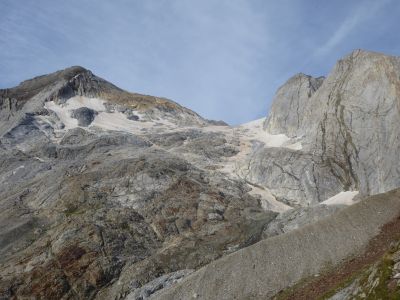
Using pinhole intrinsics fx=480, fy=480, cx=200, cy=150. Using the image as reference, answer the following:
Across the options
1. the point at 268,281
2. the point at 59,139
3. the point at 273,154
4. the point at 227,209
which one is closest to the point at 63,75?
the point at 59,139

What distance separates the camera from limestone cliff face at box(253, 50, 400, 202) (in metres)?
65.6

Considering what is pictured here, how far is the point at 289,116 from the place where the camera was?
97.4m

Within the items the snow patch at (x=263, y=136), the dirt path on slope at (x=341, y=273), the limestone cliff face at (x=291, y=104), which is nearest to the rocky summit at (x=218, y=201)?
the dirt path on slope at (x=341, y=273)

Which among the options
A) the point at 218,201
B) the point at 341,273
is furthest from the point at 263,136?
the point at 341,273

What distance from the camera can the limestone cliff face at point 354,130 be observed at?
215 feet

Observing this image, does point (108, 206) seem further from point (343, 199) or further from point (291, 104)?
point (291, 104)

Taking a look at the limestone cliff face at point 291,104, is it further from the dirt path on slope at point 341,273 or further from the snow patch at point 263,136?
the dirt path on slope at point 341,273

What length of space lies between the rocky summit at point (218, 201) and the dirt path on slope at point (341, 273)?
7.4 inches

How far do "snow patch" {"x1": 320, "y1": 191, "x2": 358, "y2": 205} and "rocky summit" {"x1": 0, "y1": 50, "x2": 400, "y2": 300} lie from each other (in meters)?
0.33

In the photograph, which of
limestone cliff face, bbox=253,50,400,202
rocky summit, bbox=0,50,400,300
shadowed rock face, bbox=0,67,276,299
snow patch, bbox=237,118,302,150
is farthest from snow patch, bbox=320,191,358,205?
snow patch, bbox=237,118,302,150

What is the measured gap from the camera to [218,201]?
6881cm

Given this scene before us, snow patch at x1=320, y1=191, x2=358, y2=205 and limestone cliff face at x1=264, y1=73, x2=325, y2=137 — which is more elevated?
limestone cliff face at x1=264, y1=73, x2=325, y2=137

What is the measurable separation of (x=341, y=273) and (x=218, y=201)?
112 feet

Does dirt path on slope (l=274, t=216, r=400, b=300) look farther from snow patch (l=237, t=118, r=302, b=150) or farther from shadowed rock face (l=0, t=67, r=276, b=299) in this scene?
snow patch (l=237, t=118, r=302, b=150)
